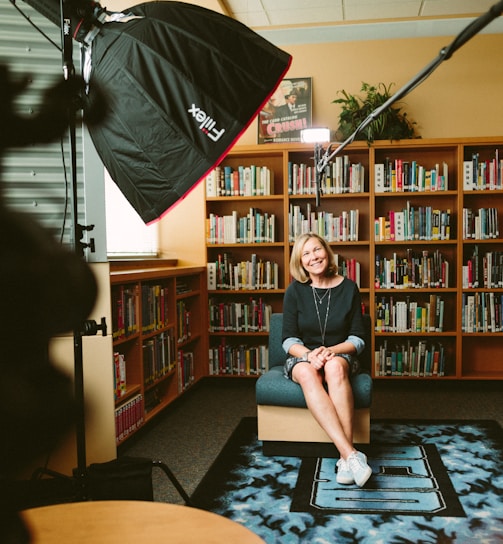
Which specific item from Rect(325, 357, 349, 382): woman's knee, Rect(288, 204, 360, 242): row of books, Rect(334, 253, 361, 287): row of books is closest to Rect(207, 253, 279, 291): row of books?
Rect(288, 204, 360, 242): row of books

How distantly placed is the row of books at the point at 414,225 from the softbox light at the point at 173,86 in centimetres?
375

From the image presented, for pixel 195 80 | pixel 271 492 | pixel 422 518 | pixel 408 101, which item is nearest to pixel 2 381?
pixel 195 80

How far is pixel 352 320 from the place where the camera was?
2885mm

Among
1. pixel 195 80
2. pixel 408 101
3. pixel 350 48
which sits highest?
pixel 350 48

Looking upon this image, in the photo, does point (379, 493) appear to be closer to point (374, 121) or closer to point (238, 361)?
point (238, 361)

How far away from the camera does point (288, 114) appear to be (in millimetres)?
4543

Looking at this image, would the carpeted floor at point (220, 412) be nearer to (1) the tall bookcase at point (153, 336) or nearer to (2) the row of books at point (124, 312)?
(1) the tall bookcase at point (153, 336)

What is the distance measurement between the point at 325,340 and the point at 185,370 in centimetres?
147

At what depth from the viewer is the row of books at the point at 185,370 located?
3.83 metres

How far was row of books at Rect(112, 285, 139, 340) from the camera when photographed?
2844mm

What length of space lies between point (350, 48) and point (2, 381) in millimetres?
4832

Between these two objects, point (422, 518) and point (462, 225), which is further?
point (462, 225)

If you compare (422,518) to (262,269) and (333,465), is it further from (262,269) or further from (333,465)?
(262,269)

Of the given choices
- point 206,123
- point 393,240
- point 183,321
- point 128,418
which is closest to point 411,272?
point 393,240
